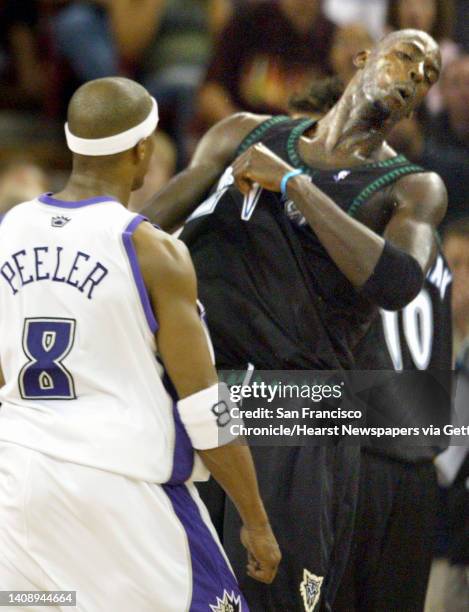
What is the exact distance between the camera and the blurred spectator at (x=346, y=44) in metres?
5.39

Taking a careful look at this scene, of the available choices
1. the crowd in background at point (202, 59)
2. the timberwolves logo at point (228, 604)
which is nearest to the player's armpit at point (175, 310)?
the timberwolves logo at point (228, 604)

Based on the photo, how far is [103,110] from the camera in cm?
283

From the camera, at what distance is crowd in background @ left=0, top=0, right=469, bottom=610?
4855 millimetres

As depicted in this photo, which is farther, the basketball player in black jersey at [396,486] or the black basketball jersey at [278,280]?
the basketball player in black jersey at [396,486]

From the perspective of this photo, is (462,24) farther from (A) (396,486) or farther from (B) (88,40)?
(B) (88,40)

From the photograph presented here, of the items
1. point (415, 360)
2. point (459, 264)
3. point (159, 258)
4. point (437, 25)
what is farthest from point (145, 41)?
point (159, 258)

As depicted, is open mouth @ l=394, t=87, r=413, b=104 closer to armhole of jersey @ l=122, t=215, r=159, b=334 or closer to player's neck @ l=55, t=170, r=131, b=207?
player's neck @ l=55, t=170, r=131, b=207

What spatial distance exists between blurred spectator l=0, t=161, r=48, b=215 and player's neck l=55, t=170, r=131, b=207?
252 cm

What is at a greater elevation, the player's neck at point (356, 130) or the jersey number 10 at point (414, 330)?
the player's neck at point (356, 130)

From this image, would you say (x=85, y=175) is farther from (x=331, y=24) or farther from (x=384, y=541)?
(x=331, y=24)

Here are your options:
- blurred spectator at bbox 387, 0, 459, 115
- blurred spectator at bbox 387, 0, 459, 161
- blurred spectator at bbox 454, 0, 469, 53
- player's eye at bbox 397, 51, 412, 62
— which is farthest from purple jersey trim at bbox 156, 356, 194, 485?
blurred spectator at bbox 454, 0, 469, 53

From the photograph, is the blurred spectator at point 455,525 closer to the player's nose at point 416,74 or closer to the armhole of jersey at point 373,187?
the armhole of jersey at point 373,187

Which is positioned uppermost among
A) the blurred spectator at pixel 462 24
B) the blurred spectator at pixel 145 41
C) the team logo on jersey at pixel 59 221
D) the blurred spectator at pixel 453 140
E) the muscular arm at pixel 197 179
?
the blurred spectator at pixel 145 41

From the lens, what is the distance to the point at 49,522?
2.71 metres
